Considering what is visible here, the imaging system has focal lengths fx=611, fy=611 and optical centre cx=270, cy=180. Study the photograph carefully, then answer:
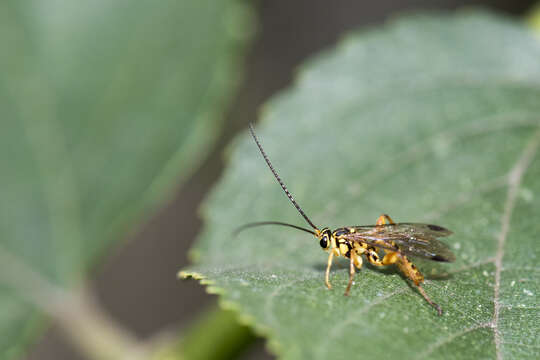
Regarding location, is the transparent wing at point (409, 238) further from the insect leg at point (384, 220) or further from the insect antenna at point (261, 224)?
the insect antenna at point (261, 224)

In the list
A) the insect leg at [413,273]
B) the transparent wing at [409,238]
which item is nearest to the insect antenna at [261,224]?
the transparent wing at [409,238]

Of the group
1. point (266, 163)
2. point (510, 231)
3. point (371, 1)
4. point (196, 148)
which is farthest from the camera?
point (371, 1)

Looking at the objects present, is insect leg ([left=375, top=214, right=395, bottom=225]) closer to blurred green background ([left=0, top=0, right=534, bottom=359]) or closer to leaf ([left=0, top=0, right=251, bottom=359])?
blurred green background ([left=0, top=0, right=534, bottom=359])

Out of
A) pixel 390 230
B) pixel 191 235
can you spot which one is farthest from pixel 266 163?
pixel 191 235

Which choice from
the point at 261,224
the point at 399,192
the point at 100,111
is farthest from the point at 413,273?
the point at 100,111

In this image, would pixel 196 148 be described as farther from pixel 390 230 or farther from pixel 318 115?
pixel 390 230

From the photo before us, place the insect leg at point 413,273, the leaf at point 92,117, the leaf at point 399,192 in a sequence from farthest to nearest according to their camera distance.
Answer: the leaf at point 92,117 → the insect leg at point 413,273 → the leaf at point 399,192

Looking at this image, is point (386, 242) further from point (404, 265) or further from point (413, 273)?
point (413, 273)
